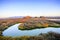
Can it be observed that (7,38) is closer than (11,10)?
Yes

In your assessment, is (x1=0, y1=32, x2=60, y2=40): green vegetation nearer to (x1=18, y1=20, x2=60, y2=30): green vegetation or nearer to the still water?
the still water

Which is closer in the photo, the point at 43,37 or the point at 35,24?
the point at 43,37

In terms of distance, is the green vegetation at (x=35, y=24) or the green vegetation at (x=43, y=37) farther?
the green vegetation at (x=35, y=24)

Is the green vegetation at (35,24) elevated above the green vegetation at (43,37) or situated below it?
above

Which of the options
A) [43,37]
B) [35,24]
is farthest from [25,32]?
[43,37]

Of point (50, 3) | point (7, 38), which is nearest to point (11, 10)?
point (7, 38)

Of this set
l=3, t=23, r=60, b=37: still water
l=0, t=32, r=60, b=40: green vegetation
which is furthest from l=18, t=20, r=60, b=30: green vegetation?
l=0, t=32, r=60, b=40: green vegetation

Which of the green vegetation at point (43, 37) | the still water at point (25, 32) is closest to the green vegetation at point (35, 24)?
the still water at point (25, 32)

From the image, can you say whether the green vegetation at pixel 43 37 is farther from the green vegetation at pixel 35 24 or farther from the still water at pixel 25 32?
the green vegetation at pixel 35 24

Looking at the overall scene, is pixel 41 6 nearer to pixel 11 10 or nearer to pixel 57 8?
pixel 57 8

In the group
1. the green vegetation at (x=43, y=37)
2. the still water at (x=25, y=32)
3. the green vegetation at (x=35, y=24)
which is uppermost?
the green vegetation at (x=35, y=24)

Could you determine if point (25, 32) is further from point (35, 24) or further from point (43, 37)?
point (43, 37)
